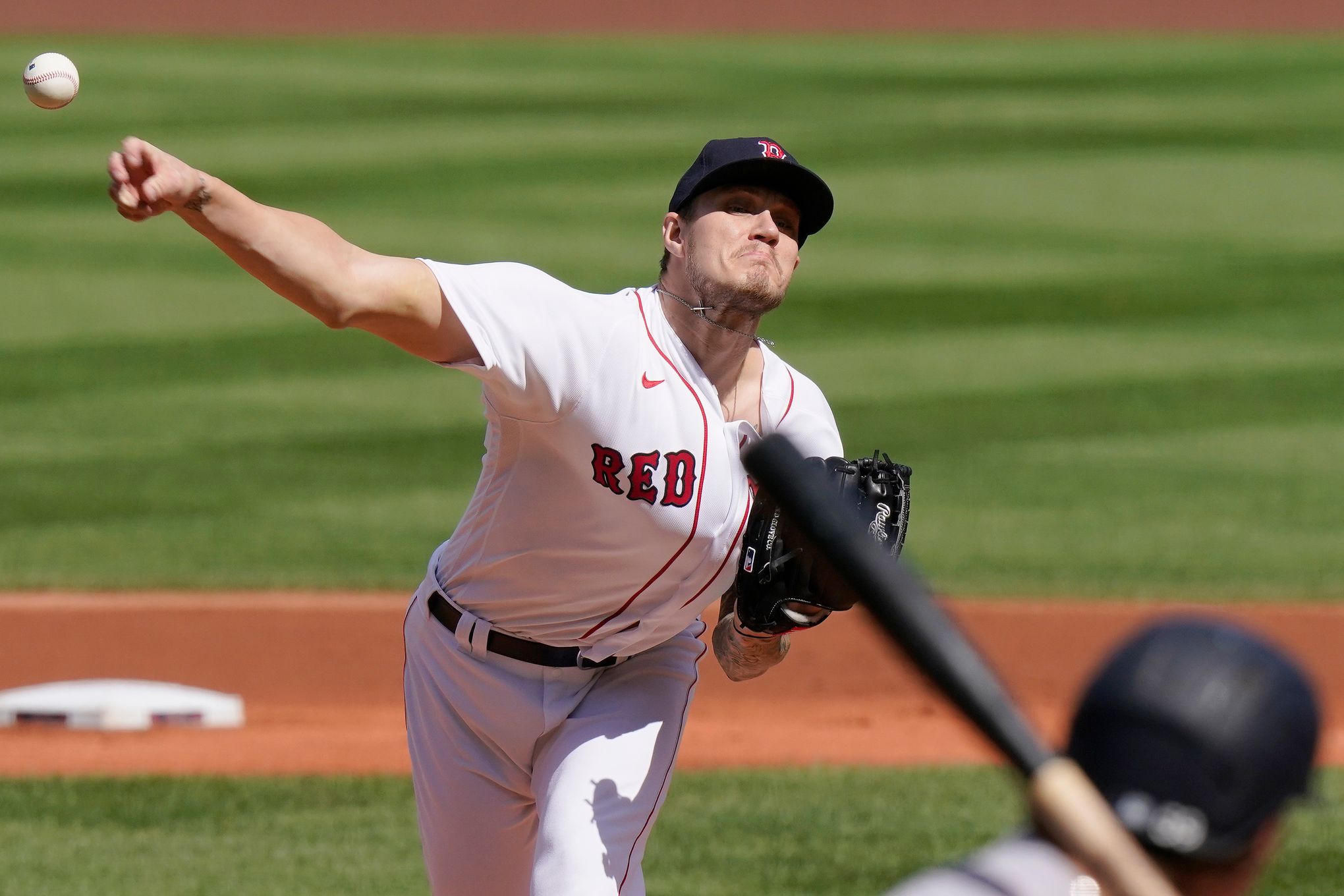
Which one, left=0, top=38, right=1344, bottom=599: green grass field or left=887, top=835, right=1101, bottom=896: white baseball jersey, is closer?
left=887, top=835, right=1101, bottom=896: white baseball jersey

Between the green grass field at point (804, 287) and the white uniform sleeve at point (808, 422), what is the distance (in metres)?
4.65

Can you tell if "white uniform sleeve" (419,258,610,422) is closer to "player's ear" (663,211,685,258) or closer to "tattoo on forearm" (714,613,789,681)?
"player's ear" (663,211,685,258)

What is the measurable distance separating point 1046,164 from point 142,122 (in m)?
9.54

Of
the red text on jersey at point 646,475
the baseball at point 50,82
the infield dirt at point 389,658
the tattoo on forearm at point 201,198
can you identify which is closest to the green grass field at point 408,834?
the infield dirt at point 389,658

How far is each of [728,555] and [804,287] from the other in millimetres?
11254

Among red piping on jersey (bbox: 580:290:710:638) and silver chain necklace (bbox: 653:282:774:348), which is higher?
silver chain necklace (bbox: 653:282:774:348)

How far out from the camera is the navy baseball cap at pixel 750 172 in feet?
13.9

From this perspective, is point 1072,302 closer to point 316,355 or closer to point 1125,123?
point 316,355

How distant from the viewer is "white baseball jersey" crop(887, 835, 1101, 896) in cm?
182

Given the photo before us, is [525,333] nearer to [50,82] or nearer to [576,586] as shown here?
[576,586]

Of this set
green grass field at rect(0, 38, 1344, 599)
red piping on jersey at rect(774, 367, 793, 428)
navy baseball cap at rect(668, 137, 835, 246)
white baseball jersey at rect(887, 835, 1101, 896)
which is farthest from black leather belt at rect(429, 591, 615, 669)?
green grass field at rect(0, 38, 1344, 599)

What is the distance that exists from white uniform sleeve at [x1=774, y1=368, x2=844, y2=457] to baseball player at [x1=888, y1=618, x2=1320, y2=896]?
2481mm

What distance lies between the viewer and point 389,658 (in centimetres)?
823

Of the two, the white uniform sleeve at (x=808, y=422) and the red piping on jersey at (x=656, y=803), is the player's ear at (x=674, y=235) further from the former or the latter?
the red piping on jersey at (x=656, y=803)
